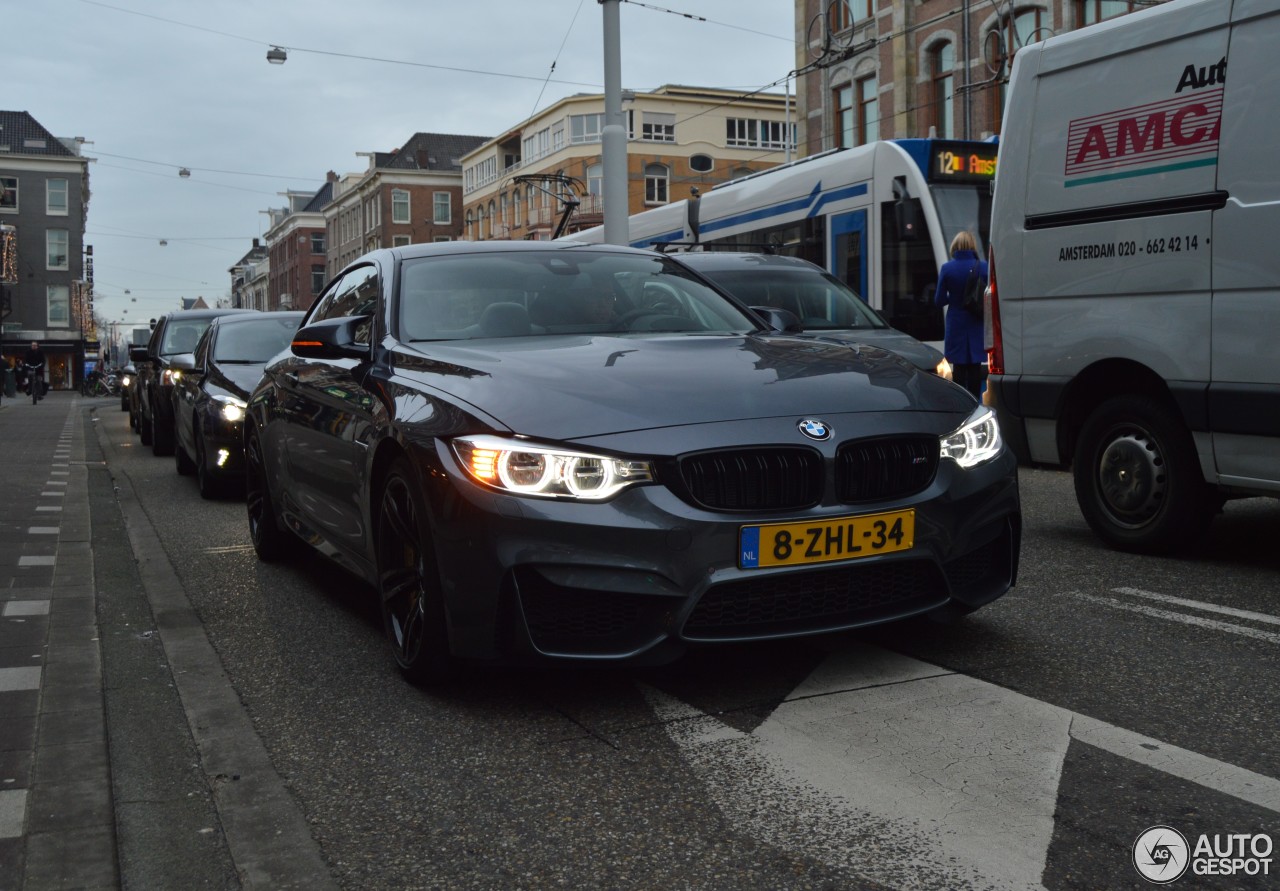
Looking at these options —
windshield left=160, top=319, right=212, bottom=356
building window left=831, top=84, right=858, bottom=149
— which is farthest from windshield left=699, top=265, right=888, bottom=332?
building window left=831, top=84, right=858, bottom=149

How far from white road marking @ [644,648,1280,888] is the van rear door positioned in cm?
Answer: 225

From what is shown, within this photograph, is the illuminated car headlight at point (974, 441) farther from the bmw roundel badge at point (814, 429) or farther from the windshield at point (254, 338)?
the windshield at point (254, 338)

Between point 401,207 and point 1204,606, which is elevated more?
point 401,207

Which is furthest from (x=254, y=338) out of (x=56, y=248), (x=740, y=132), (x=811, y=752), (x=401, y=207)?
(x=401, y=207)

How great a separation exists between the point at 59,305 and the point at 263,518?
264ft

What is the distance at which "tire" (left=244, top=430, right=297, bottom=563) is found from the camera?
6.72 meters

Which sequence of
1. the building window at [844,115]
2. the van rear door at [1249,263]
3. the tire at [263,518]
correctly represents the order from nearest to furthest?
the van rear door at [1249,263] → the tire at [263,518] → the building window at [844,115]

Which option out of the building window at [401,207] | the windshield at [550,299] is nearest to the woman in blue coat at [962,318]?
the windshield at [550,299]

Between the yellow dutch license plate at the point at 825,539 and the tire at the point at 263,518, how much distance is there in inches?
143

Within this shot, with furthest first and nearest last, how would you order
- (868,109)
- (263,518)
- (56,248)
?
1. (56,248)
2. (868,109)
3. (263,518)

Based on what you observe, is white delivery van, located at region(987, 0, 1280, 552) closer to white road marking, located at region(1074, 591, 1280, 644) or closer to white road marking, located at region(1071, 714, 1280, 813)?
white road marking, located at region(1074, 591, 1280, 644)

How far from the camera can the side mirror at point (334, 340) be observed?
5.02 meters

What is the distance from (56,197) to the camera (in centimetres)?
7906

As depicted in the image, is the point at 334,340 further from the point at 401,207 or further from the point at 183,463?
the point at 401,207
